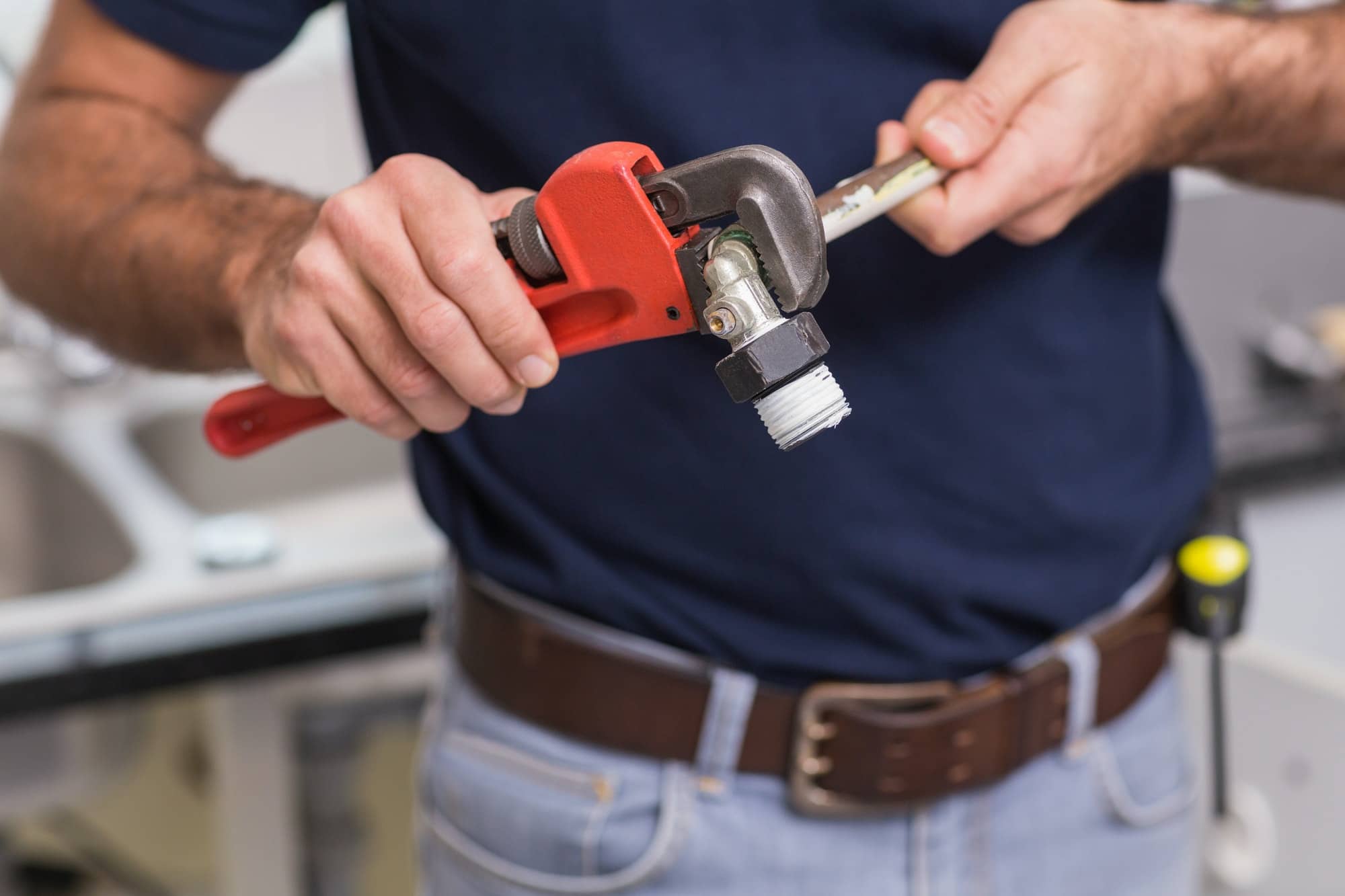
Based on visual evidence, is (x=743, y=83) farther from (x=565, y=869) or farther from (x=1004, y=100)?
(x=565, y=869)

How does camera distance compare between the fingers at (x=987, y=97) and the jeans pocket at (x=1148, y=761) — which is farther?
the jeans pocket at (x=1148, y=761)

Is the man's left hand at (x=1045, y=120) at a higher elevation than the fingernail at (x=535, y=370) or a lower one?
higher

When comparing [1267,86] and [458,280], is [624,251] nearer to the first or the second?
[458,280]

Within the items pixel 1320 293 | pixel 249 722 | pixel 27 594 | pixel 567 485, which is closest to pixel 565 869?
pixel 567 485

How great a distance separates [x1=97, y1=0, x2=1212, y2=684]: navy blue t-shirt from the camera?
2.07ft

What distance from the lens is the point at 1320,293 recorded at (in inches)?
70.6

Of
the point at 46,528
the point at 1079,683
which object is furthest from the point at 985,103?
the point at 46,528

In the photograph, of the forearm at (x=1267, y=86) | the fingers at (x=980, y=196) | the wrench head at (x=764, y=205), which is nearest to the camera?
the wrench head at (x=764, y=205)

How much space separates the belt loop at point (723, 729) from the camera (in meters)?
0.70

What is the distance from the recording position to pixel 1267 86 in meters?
0.67

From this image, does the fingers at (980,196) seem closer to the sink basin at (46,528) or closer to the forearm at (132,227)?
the forearm at (132,227)

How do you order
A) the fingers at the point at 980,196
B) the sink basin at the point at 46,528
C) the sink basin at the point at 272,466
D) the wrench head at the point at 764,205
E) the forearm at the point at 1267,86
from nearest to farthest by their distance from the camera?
the wrench head at the point at 764,205, the fingers at the point at 980,196, the forearm at the point at 1267,86, the sink basin at the point at 46,528, the sink basin at the point at 272,466

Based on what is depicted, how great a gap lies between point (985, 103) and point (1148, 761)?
0.49 meters

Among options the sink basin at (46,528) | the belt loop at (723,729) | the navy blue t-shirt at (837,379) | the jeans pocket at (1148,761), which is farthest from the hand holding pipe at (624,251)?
the sink basin at (46,528)
